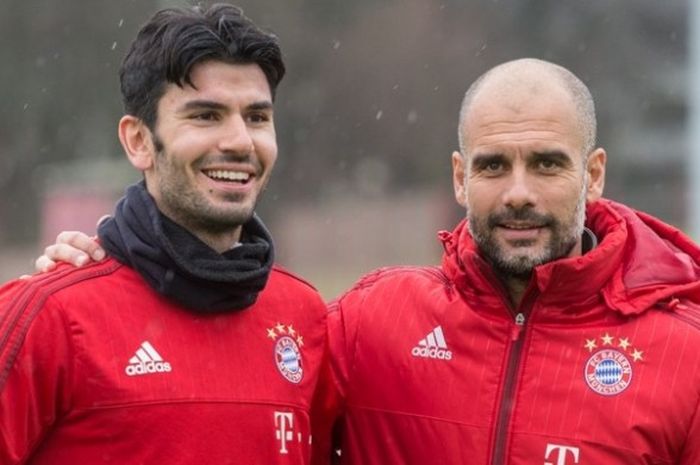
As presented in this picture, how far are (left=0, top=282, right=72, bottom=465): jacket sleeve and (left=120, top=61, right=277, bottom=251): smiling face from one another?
1.73 ft

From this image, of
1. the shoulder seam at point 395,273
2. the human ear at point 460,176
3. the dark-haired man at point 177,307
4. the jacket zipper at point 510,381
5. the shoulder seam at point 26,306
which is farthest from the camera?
the shoulder seam at point 395,273

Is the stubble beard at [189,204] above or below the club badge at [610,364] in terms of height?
above

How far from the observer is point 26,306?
15.5ft

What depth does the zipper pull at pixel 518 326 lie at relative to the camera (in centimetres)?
522

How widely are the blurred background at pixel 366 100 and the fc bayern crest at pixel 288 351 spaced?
79.9 feet

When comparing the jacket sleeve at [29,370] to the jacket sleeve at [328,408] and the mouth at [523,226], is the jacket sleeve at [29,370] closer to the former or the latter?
the jacket sleeve at [328,408]

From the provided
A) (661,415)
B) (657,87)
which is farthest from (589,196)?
(657,87)

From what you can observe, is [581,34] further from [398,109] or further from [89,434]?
[89,434]

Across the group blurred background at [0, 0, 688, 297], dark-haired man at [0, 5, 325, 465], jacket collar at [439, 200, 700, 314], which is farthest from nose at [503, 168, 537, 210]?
blurred background at [0, 0, 688, 297]

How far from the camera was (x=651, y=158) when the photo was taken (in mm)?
32000

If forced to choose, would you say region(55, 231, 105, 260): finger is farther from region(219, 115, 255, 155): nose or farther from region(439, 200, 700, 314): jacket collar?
region(439, 200, 700, 314): jacket collar

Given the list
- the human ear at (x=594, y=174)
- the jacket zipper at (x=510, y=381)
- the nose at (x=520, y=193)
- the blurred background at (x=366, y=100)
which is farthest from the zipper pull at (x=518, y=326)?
Result: the blurred background at (x=366, y=100)

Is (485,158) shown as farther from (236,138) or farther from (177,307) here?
(177,307)

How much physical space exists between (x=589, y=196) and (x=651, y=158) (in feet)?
88.8
